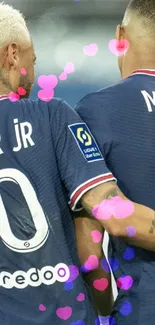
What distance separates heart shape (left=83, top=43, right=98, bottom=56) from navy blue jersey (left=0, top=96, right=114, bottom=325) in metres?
3.79

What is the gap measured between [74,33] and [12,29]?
3.42 meters

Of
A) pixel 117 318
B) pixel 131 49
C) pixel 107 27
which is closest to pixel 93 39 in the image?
pixel 107 27

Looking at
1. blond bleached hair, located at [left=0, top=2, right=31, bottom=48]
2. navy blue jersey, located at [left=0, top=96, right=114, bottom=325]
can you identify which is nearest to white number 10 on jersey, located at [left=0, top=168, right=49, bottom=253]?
navy blue jersey, located at [left=0, top=96, right=114, bottom=325]

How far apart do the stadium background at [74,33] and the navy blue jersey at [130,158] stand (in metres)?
3.15

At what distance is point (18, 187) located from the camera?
1.73m

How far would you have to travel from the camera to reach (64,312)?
5.67ft

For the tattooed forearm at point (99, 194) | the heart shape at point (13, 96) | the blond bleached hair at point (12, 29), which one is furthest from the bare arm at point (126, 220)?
the blond bleached hair at point (12, 29)

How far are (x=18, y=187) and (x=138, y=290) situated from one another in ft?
1.37

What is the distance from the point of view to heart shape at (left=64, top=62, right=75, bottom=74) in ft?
18.0

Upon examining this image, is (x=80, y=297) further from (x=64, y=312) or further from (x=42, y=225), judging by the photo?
(x=42, y=225)
